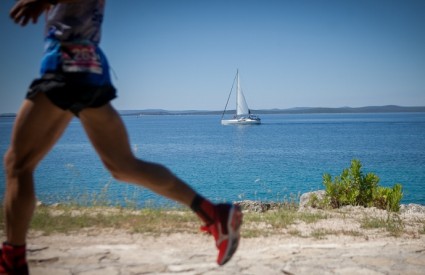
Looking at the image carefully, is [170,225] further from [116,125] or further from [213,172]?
[213,172]

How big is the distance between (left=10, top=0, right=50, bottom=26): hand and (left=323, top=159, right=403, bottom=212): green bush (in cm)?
771

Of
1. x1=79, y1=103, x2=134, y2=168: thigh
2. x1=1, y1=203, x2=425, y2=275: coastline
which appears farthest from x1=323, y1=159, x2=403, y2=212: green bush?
x1=79, y1=103, x2=134, y2=168: thigh

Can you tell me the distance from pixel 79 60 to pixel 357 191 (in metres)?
7.71

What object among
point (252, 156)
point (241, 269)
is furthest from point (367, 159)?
point (241, 269)

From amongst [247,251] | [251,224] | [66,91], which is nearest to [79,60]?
[66,91]

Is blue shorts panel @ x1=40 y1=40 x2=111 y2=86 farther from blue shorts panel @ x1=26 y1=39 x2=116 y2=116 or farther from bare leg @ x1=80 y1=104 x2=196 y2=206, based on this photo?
bare leg @ x1=80 y1=104 x2=196 y2=206

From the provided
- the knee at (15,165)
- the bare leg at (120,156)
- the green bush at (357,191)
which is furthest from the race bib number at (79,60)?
the green bush at (357,191)

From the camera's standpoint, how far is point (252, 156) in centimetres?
5203

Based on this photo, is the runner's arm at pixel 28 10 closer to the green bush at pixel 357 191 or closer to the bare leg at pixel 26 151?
the bare leg at pixel 26 151

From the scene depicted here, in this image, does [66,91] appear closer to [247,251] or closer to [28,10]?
[28,10]

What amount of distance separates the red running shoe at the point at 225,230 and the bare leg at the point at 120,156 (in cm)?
26

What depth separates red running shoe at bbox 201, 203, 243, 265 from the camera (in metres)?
2.53

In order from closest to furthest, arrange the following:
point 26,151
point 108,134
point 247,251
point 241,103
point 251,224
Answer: point 26,151 → point 108,134 → point 247,251 → point 251,224 → point 241,103

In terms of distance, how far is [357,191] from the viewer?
839 centimetres
